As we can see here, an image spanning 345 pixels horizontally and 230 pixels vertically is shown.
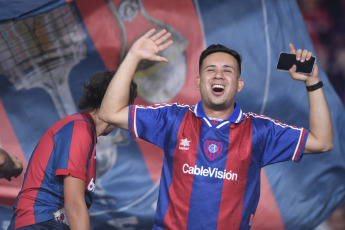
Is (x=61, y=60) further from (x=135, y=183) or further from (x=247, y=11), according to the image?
(x=247, y=11)

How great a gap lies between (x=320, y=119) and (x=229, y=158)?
1.18ft

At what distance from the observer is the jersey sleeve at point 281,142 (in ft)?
5.51

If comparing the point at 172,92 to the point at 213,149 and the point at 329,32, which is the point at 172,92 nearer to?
the point at 329,32

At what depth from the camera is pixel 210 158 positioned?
1665mm

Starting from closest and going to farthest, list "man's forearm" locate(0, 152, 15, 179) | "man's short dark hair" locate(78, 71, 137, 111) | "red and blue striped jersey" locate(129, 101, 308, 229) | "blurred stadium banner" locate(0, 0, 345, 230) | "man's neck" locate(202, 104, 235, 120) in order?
"red and blue striped jersey" locate(129, 101, 308, 229), "man's neck" locate(202, 104, 235, 120), "man's short dark hair" locate(78, 71, 137, 111), "man's forearm" locate(0, 152, 15, 179), "blurred stadium banner" locate(0, 0, 345, 230)

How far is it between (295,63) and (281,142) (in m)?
0.30

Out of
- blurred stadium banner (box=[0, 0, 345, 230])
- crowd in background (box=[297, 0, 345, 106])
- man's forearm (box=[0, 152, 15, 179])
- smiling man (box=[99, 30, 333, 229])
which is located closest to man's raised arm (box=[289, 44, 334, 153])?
smiling man (box=[99, 30, 333, 229])

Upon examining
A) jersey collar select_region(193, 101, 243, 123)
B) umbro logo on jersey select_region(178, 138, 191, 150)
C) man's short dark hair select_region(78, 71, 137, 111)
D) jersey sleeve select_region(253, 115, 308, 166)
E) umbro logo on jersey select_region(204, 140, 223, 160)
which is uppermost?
man's short dark hair select_region(78, 71, 137, 111)

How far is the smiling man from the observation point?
1.63 m

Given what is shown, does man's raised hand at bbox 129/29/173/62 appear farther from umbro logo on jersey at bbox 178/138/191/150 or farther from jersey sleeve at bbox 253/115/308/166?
jersey sleeve at bbox 253/115/308/166

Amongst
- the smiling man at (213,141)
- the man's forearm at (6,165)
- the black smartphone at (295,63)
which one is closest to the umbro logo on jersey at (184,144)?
the smiling man at (213,141)

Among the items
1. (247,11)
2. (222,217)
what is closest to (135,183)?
(247,11)

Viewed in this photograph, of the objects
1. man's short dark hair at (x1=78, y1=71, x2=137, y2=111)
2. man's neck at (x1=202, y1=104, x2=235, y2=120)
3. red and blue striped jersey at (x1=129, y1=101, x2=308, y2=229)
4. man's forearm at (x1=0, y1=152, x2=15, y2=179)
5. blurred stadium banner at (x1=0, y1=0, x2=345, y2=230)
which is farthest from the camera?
blurred stadium banner at (x1=0, y1=0, x2=345, y2=230)

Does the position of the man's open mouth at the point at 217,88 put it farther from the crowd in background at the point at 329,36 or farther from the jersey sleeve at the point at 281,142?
the crowd in background at the point at 329,36
